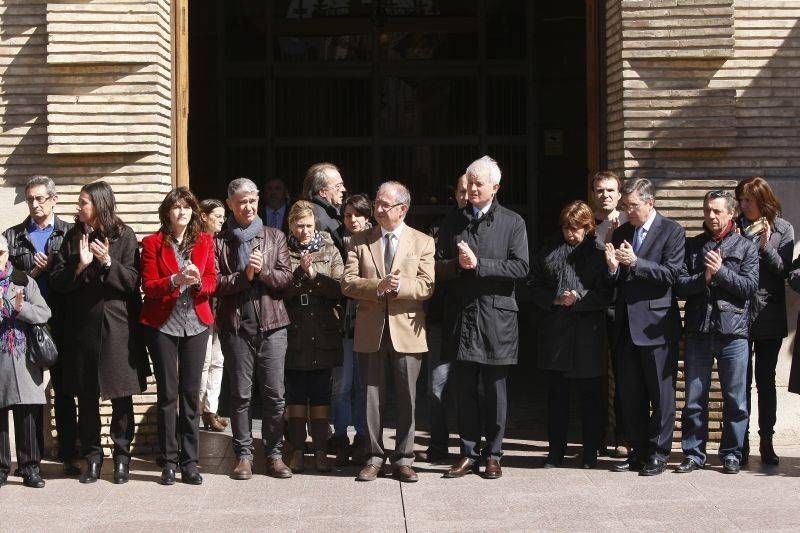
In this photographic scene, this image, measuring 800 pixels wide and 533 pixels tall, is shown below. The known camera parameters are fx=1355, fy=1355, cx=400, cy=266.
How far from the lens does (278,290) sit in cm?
853

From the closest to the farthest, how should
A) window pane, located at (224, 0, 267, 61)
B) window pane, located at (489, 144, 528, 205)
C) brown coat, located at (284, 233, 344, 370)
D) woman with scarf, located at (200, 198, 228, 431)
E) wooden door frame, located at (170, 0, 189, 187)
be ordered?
brown coat, located at (284, 233, 344, 370)
wooden door frame, located at (170, 0, 189, 187)
woman with scarf, located at (200, 198, 228, 431)
window pane, located at (224, 0, 267, 61)
window pane, located at (489, 144, 528, 205)

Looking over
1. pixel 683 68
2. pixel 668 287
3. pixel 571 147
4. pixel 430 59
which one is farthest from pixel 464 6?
pixel 668 287

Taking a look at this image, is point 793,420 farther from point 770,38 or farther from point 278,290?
point 278,290

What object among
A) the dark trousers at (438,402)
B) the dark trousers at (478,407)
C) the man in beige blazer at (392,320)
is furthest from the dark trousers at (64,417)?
the dark trousers at (478,407)

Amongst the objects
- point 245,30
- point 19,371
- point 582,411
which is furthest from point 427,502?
point 245,30

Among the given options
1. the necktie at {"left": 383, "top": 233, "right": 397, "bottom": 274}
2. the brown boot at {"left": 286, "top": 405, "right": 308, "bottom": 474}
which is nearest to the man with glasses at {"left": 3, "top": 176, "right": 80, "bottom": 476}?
the brown boot at {"left": 286, "top": 405, "right": 308, "bottom": 474}

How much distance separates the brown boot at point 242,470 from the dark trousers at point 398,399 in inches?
29.5

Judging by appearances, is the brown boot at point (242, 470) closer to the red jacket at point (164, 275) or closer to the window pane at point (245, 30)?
the red jacket at point (164, 275)

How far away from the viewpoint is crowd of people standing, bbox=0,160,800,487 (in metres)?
8.34

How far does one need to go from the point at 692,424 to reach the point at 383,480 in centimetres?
200

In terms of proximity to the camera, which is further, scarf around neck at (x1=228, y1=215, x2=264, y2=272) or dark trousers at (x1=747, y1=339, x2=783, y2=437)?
dark trousers at (x1=747, y1=339, x2=783, y2=437)

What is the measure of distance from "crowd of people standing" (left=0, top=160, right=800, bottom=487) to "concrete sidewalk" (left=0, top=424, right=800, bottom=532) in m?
0.18

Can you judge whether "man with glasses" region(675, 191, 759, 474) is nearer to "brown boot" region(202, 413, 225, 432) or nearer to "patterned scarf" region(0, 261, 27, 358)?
"brown boot" region(202, 413, 225, 432)

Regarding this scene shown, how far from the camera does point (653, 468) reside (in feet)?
27.8
